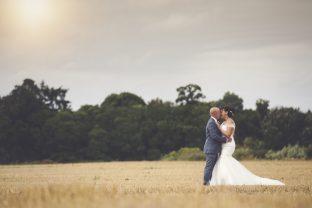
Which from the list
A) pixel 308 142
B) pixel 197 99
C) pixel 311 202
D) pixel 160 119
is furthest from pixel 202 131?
pixel 311 202

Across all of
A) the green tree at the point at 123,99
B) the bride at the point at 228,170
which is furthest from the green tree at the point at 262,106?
the bride at the point at 228,170

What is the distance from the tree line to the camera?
59.8 m

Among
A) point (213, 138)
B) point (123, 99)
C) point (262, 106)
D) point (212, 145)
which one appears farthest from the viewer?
point (123, 99)

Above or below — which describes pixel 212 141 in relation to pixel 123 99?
below

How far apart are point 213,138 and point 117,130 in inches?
1678

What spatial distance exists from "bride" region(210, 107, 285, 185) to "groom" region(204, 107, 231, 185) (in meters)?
0.20

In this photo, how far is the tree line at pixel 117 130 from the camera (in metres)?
59.8

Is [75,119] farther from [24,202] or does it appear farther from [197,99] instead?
[24,202]

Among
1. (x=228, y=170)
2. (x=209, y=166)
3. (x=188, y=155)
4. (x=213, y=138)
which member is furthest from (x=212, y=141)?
(x=188, y=155)

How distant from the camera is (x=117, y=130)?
204ft

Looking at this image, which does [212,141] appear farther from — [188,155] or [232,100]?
[232,100]

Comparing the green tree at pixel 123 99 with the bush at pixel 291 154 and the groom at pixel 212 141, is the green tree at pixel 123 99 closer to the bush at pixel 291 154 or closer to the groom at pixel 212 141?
the bush at pixel 291 154

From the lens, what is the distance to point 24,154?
203 feet

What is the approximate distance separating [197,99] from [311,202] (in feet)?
222
